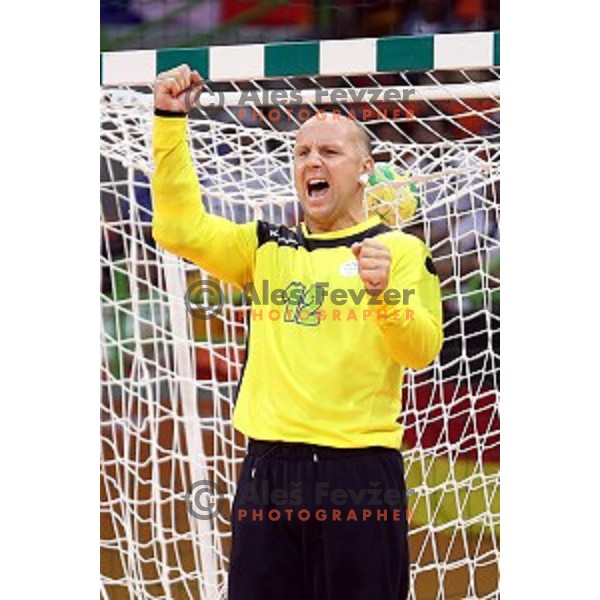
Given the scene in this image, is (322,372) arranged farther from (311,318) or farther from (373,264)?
(373,264)

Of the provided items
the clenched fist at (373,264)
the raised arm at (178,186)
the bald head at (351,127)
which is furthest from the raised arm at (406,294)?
the raised arm at (178,186)

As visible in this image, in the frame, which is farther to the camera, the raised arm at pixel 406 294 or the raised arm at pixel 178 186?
the raised arm at pixel 178 186

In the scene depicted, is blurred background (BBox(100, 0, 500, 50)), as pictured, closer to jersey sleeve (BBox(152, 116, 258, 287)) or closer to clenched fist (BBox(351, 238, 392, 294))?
jersey sleeve (BBox(152, 116, 258, 287))

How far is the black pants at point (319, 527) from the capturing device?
150 centimetres

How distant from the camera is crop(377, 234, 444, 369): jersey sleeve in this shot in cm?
146

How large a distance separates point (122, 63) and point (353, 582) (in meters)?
0.88

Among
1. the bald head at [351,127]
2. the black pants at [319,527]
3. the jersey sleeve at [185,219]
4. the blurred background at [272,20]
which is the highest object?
the blurred background at [272,20]

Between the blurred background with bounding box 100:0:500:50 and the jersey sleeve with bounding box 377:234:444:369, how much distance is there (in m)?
0.38

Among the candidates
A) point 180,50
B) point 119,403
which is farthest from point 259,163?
point 119,403

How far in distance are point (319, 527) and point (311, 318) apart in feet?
0.84

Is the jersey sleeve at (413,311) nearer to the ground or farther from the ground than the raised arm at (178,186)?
nearer to the ground

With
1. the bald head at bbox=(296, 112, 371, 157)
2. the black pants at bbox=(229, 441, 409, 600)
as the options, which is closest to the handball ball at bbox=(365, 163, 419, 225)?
the bald head at bbox=(296, 112, 371, 157)

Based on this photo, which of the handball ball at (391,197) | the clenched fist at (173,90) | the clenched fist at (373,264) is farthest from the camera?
the handball ball at (391,197)

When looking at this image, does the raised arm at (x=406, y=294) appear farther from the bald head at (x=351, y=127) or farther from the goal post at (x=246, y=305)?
the goal post at (x=246, y=305)
